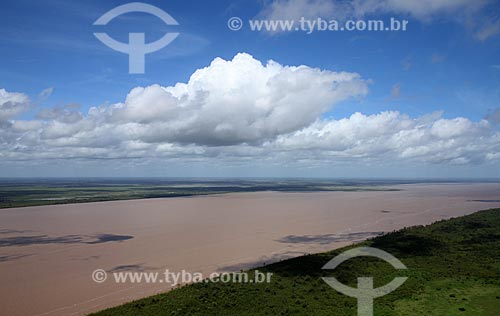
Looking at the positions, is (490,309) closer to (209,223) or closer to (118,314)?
(118,314)

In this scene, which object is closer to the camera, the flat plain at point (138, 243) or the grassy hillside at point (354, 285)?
the grassy hillside at point (354, 285)

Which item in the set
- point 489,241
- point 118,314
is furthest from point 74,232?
point 489,241

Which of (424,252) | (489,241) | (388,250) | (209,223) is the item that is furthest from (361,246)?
(209,223)

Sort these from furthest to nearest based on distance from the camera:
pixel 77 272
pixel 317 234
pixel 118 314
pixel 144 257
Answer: pixel 317 234 < pixel 144 257 < pixel 77 272 < pixel 118 314

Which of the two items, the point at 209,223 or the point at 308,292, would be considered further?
the point at 209,223

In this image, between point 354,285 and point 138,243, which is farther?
point 138,243

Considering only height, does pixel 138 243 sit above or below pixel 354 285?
above

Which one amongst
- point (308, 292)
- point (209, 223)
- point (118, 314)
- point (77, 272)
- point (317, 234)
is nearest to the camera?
point (118, 314)

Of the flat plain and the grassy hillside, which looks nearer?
the grassy hillside
